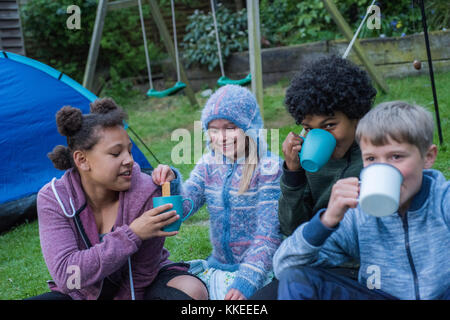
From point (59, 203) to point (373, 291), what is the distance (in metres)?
1.23

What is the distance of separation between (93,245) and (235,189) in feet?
2.11

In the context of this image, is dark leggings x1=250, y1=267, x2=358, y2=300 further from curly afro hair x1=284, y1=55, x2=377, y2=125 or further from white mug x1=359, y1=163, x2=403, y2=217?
curly afro hair x1=284, y1=55, x2=377, y2=125

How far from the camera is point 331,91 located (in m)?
1.86

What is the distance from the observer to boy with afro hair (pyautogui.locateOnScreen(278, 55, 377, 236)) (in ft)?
6.09

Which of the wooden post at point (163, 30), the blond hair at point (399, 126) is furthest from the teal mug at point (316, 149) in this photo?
the wooden post at point (163, 30)

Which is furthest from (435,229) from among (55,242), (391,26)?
(391,26)

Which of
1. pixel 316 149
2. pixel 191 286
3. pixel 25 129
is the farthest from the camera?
pixel 25 129


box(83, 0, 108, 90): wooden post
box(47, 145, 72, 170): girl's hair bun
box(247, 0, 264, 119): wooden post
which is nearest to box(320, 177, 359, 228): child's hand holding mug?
box(47, 145, 72, 170): girl's hair bun

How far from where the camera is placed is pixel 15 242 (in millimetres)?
3680

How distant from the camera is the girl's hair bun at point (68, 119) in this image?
1973 millimetres

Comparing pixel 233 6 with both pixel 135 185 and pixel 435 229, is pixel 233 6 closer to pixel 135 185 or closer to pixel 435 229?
pixel 135 185

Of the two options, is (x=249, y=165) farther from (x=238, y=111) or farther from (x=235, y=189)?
(x=238, y=111)

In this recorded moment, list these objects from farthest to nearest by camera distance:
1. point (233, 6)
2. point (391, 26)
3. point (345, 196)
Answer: point (233, 6)
point (391, 26)
point (345, 196)

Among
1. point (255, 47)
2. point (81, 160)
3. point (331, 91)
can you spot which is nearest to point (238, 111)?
point (331, 91)
